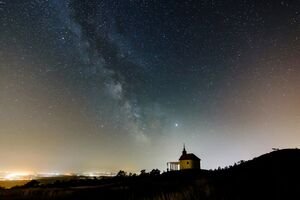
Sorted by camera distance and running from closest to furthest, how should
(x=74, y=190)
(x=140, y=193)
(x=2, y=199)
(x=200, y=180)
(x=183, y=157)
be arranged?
(x=2, y=199), (x=74, y=190), (x=140, y=193), (x=200, y=180), (x=183, y=157)

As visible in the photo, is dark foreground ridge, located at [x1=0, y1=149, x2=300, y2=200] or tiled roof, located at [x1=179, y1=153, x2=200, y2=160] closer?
dark foreground ridge, located at [x1=0, y1=149, x2=300, y2=200]

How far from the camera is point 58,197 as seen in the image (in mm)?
10812

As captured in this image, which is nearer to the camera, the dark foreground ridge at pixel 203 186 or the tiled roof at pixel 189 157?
the dark foreground ridge at pixel 203 186

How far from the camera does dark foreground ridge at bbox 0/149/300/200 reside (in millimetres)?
11070

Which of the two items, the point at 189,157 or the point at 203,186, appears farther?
the point at 189,157

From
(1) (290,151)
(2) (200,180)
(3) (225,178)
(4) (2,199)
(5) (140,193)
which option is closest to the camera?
(4) (2,199)

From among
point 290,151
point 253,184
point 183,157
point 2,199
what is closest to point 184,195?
point 253,184

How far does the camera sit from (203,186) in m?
14.4

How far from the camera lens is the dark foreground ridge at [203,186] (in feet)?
36.3

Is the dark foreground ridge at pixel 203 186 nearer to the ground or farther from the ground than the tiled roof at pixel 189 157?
nearer to the ground

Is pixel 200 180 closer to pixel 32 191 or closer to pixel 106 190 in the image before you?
pixel 106 190

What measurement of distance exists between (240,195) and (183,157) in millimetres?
48197

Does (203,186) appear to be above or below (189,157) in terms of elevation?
below

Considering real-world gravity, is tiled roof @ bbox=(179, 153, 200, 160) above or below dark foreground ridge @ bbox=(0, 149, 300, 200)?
above
